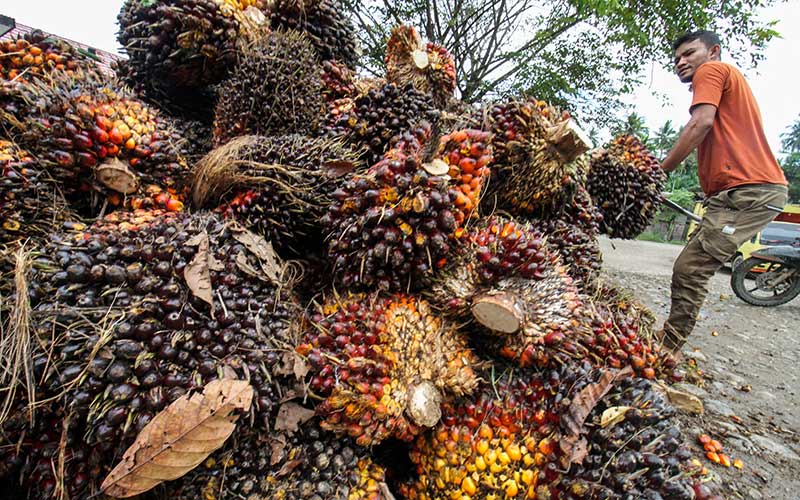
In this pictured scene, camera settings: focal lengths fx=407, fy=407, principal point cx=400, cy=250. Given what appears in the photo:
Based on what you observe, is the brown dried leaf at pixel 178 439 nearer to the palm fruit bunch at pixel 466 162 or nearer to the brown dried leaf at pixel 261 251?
the brown dried leaf at pixel 261 251

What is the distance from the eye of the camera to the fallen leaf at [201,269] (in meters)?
0.95

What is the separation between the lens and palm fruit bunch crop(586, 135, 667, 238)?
1.96 metres

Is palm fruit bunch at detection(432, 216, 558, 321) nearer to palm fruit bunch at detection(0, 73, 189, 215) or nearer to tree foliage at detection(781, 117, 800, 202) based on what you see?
palm fruit bunch at detection(0, 73, 189, 215)

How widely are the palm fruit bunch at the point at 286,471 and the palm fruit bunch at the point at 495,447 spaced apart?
0.16 m

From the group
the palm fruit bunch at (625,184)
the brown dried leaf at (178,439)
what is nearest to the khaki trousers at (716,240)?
the palm fruit bunch at (625,184)

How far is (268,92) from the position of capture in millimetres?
1571

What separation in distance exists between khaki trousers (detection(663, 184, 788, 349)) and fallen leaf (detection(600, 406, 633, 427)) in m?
1.72

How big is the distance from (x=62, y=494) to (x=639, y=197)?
2.31 m

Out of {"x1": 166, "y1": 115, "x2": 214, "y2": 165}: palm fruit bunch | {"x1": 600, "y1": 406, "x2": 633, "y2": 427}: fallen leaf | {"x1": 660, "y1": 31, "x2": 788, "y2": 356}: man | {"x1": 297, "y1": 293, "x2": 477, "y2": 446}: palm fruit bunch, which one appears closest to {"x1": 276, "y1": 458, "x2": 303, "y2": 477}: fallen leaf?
{"x1": 297, "y1": 293, "x2": 477, "y2": 446}: palm fruit bunch

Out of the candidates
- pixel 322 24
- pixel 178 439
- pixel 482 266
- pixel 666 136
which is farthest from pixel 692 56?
pixel 666 136

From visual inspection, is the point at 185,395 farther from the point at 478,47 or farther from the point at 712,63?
the point at 478,47

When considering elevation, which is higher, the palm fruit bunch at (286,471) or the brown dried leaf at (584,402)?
the brown dried leaf at (584,402)

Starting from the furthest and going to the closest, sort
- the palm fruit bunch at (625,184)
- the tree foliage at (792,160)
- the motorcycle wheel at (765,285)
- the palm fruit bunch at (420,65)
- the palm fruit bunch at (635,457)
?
1. the tree foliage at (792,160)
2. the motorcycle wheel at (765,285)
3. the palm fruit bunch at (625,184)
4. the palm fruit bunch at (420,65)
5. the palm fruit bunch at (635,457)

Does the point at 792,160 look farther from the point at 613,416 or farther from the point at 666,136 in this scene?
the point at 613,416
